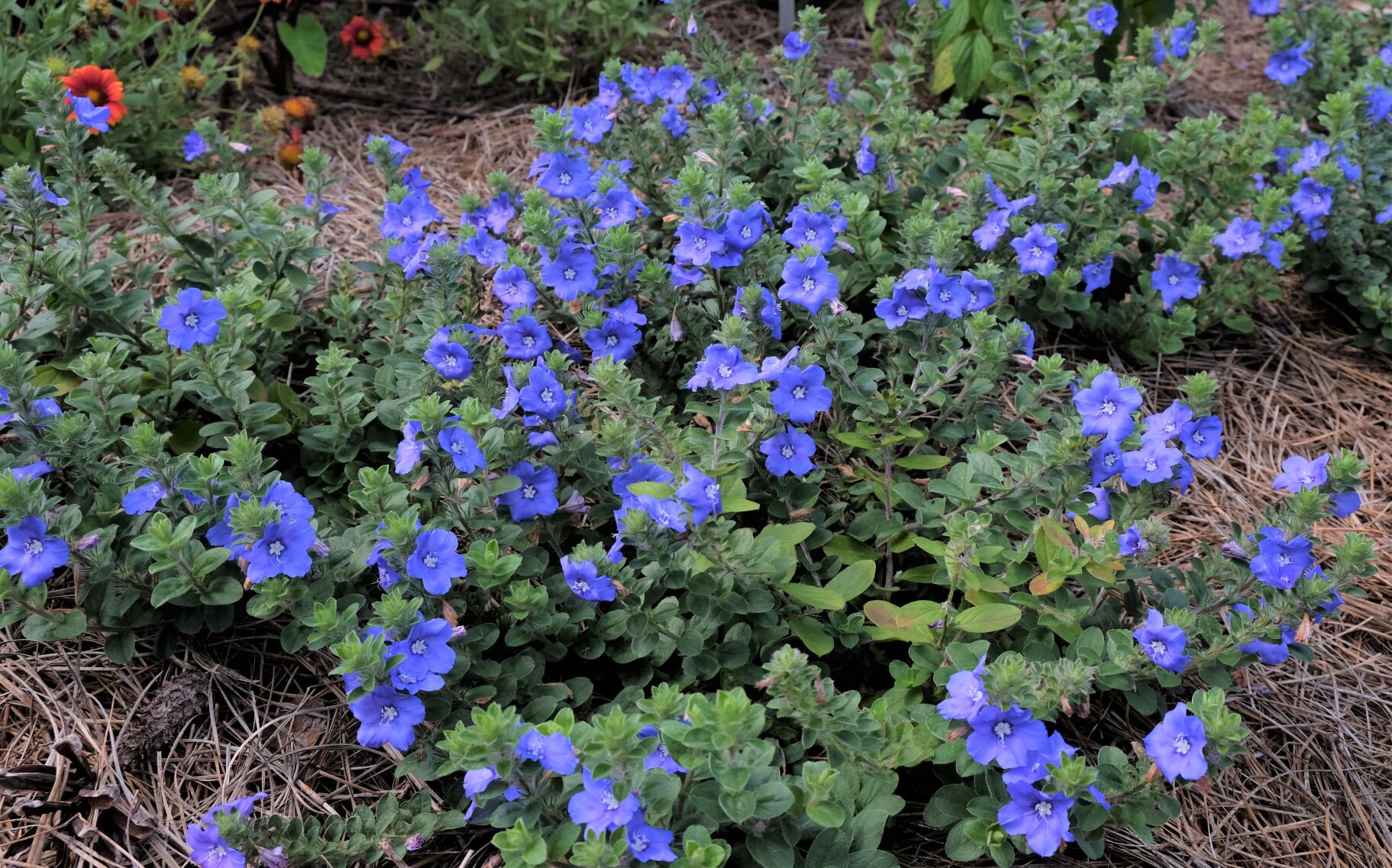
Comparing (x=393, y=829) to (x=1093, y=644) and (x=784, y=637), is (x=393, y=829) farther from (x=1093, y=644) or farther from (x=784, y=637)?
(x=1093, y=644)

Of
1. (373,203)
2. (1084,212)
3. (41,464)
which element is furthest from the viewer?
(373,203)

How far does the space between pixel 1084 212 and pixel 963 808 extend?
1773 mm

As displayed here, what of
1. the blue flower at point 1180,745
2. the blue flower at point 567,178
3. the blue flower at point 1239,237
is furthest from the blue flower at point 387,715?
the blue flower at point 1239,237

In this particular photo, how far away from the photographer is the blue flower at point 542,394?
2.14m

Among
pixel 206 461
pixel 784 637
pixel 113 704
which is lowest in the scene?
pixel 113 704

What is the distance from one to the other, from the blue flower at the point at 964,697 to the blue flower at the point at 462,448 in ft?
3.01

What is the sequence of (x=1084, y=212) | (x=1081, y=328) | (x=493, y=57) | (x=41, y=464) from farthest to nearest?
(x=493, y=57) < (x=1081, y=328) < (x=1084, y=212) < (x=41, y=464)

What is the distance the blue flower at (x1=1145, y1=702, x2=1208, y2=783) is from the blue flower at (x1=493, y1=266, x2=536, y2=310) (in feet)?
5.16

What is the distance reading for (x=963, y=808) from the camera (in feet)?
6.30

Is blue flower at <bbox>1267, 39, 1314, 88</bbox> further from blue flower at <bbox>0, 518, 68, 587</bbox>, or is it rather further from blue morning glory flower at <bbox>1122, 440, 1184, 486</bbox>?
blue flower at <bbox>0, 518, 68, 587</bbox>

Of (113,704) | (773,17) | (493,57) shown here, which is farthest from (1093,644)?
(773,17)

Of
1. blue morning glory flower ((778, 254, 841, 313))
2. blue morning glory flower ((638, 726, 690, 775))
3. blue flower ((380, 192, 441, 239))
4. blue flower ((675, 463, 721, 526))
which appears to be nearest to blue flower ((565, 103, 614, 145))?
blue flower ((380, 192, 441, 239))

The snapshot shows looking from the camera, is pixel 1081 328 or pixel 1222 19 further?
pixel 1222 19

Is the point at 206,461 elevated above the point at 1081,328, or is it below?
above
